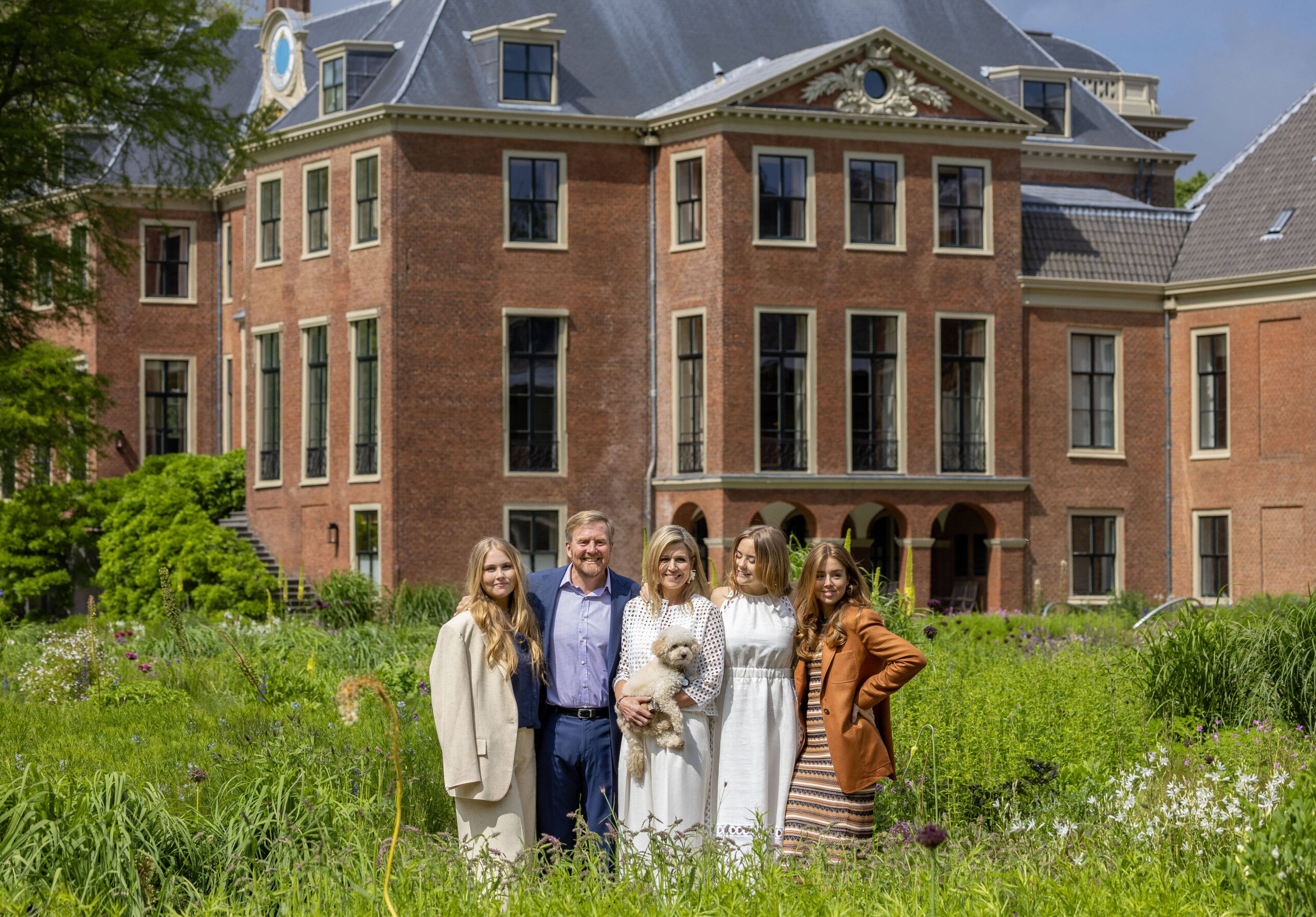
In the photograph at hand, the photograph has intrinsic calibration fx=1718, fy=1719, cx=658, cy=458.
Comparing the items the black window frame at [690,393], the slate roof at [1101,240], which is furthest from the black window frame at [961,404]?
the black window frame at [690,393]

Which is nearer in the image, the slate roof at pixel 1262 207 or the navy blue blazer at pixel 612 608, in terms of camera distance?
the navy blue blazer at pixel 612 608

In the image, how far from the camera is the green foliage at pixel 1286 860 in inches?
240

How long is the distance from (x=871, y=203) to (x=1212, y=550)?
903 cm

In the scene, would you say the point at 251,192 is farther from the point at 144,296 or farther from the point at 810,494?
the point at 810,494

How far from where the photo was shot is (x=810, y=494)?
96.5ft

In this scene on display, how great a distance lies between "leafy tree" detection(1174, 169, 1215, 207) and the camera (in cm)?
5081

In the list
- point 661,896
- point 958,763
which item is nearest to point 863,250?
point 958,763

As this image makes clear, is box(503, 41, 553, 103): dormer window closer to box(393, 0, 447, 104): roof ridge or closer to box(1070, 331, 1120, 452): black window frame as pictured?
box(393, 0, 447, 104): roof ridge

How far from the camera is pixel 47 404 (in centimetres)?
2411

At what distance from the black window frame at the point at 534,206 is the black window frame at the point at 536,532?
473cm

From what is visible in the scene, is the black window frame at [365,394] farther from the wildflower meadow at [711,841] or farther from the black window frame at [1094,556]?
the wildflower meadow at [711,841]

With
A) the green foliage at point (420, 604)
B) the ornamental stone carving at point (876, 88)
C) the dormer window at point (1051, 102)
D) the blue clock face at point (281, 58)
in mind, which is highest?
the blue clock face at point (281, 58)

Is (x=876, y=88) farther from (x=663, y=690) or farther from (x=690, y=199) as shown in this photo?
(x=663, y=690)

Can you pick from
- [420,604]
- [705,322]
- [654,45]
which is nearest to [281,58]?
[654,45]
